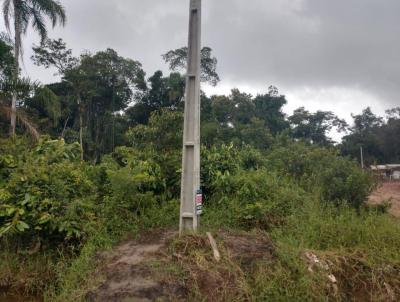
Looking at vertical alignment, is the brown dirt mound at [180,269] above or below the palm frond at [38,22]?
below

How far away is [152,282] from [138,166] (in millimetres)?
2830

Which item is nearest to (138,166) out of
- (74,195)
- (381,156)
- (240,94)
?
(74,195)

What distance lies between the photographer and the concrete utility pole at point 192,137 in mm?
5281

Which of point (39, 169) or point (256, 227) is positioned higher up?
point (39, 169)

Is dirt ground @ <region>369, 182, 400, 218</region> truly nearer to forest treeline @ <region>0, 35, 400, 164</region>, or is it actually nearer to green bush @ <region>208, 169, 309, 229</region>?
green bush @ <region>208, 169, 309, 229</region>

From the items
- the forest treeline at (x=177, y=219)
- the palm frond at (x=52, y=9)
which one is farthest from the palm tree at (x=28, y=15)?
the forest treeline at (x=177, y=219)

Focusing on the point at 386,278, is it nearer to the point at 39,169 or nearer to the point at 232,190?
the point at 232,190

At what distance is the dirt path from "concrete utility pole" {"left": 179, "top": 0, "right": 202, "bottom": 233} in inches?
19.5

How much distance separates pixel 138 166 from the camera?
662 centimetres

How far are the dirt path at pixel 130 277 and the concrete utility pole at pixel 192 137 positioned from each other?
0.50m

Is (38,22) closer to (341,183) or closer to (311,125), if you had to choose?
(341,183)

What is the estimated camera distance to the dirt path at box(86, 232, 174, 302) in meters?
3.97

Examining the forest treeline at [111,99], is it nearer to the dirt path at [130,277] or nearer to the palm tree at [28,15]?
the palm tree at [28,15]

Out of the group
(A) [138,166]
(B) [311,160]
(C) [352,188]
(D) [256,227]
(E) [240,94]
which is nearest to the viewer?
(D) [256,227]
